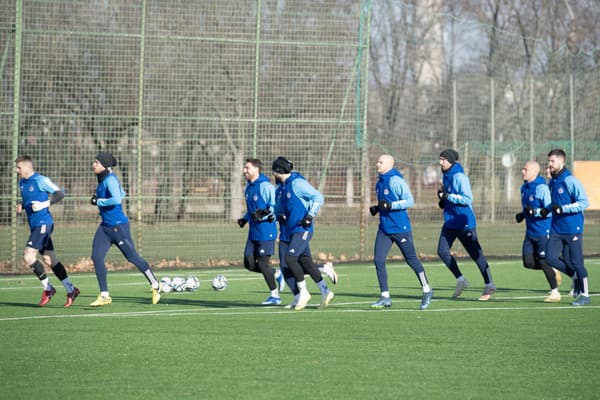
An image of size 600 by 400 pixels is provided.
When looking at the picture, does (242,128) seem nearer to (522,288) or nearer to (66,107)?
(66,107)

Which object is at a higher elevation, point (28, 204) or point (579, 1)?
point (579, 1)

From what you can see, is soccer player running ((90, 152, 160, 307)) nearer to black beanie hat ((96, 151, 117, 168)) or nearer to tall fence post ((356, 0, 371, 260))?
black beanie hat ((96, 151, 117, 168))

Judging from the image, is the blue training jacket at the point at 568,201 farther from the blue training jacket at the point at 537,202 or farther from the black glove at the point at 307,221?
the black glove at the point at 307,221

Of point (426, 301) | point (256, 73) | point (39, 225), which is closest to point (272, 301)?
point (426, 301)

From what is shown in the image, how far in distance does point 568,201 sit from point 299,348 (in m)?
6.03

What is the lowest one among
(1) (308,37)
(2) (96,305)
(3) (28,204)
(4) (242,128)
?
(2) (96,305)

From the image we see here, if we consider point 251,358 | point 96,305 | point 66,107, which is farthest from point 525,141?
point 251,358

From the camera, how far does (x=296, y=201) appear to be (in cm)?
1386

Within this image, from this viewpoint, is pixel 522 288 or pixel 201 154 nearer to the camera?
pixel 522 288

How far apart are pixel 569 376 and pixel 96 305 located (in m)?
7.89

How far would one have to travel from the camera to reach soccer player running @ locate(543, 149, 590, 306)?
47.3 feet

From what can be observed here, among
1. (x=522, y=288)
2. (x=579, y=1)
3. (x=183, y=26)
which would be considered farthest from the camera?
(x=579, y=1)

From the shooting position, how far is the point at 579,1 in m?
49.9

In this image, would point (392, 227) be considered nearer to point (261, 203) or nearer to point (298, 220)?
point (298, 220)
